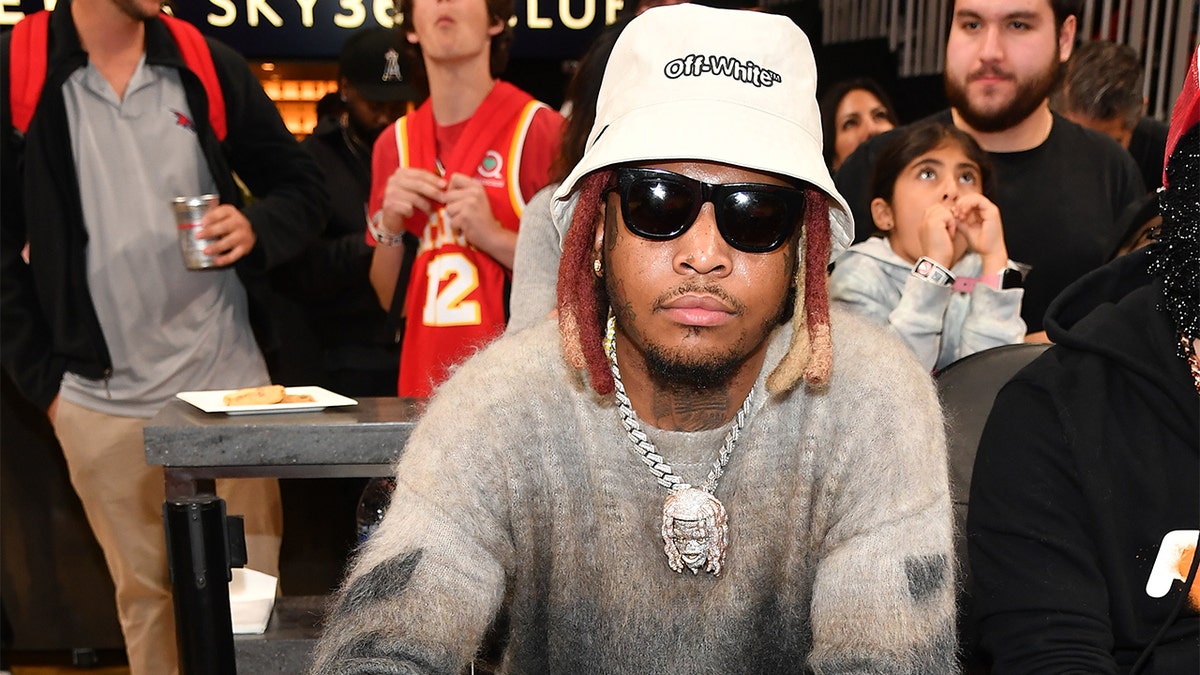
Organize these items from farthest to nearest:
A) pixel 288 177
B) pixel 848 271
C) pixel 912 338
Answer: pixel 288 177 → pixel 848 271 → pixel 912 338

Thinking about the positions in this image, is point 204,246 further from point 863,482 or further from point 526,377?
point 863,482

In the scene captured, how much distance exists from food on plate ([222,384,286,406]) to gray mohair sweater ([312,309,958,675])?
68 cm

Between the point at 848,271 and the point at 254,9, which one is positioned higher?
the point at 254,9

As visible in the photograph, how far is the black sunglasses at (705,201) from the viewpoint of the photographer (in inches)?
63.8

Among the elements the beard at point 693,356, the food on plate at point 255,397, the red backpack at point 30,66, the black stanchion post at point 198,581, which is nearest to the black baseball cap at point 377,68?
A: the red backpack at point 30,66

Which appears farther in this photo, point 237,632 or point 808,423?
point 237,632

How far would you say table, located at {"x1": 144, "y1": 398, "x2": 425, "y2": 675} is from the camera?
2.04m

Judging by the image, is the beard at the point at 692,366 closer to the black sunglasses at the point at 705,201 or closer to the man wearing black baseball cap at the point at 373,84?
the black sunglasses at the point at 705,201

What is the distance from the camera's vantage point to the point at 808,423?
1.71 metres

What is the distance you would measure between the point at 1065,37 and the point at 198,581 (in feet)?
8.94

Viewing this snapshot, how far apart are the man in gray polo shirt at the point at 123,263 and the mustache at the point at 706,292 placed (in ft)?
5.58

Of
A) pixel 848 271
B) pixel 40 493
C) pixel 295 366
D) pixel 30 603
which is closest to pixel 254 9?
pixel 295 366

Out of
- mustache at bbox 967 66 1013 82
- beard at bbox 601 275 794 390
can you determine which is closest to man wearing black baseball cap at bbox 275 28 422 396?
mustache at bbox 967 66 1013 82

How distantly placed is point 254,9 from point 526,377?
4069 millimetres
